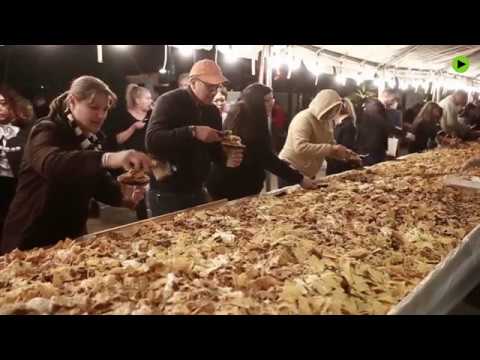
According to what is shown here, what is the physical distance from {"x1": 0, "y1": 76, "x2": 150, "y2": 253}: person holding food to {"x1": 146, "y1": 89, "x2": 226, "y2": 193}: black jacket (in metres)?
0.53

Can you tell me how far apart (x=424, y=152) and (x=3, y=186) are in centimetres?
613

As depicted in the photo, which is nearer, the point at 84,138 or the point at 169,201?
the point at 84,138

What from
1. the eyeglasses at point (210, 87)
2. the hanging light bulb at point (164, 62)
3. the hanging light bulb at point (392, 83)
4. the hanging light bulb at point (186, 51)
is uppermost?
the hanging light bulb at point (186, 51)

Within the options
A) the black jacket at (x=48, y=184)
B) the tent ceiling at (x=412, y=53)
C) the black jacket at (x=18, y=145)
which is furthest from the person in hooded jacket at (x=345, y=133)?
the black jacket at (x=18, y=145)

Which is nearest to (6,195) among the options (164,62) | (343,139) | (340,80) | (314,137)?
(164,62)

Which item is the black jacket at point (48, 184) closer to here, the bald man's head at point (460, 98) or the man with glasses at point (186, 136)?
the man with glasses at point (186, 136)

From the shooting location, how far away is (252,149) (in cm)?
405

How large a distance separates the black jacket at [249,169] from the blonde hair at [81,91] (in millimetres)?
1438

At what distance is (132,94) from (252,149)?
A: 1385 mm

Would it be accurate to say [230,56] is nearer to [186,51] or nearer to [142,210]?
[186,51]

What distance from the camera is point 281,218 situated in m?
3.01

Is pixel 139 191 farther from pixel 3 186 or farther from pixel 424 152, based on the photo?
pixel 424 152

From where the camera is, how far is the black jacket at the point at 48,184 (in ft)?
8.11
